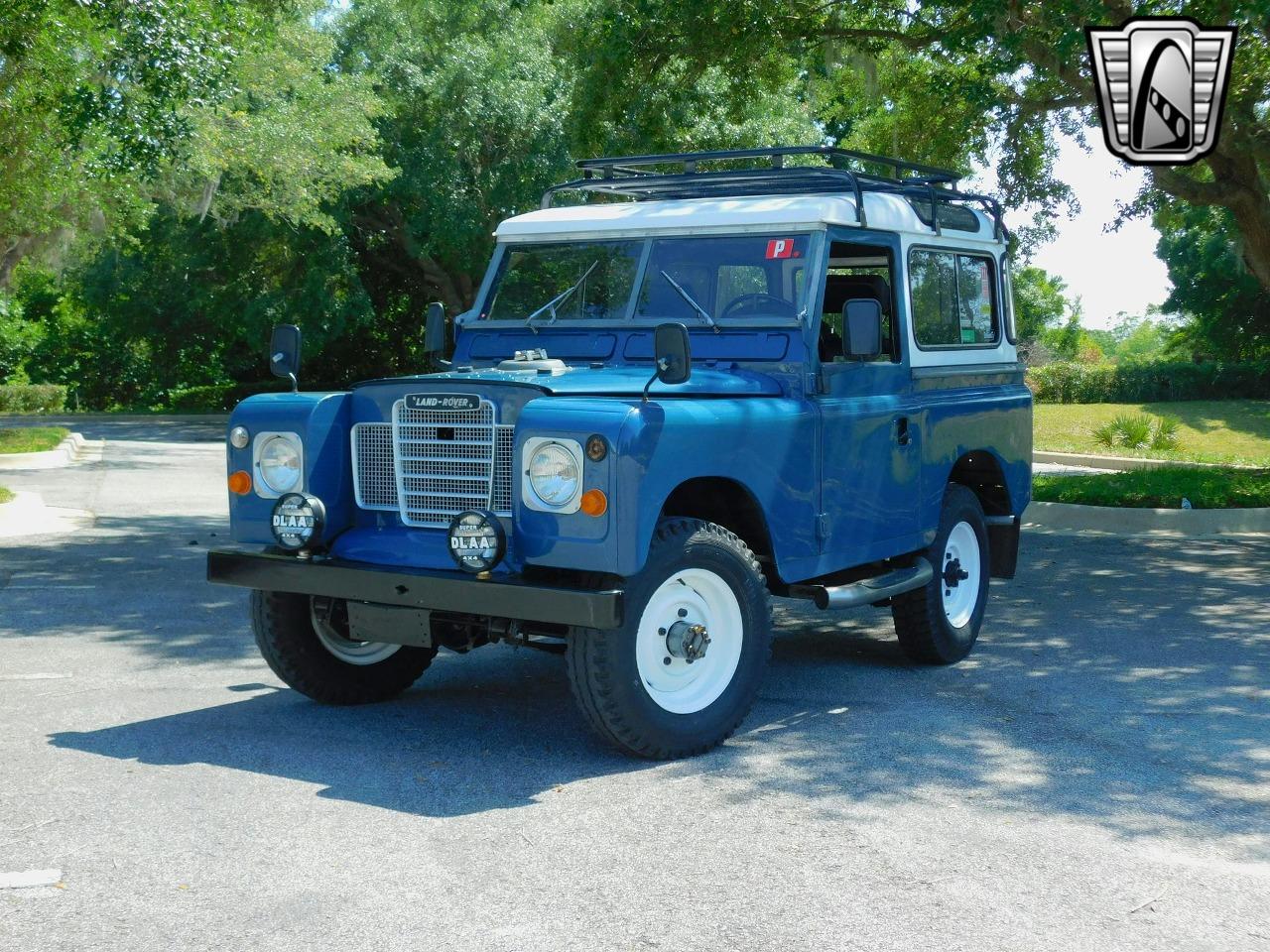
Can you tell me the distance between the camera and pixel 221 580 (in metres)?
6.59

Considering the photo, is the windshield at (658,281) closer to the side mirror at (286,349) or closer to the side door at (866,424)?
the side door at (866,424)

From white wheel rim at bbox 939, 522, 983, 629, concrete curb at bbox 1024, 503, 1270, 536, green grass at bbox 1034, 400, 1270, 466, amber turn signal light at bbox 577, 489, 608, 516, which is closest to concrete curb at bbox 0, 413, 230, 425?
green grass at bbox 1034, 400, 1270, 466

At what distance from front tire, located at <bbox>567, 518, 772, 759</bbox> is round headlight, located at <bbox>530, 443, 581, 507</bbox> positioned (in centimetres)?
44

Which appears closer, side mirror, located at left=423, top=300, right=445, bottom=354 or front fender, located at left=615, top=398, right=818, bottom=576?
front fender, located at left=615, top=398, right=818, bottom=576

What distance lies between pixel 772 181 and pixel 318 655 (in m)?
3.46

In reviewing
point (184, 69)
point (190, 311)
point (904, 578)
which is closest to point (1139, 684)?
point (904, 578)

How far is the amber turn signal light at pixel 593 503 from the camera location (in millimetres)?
5688

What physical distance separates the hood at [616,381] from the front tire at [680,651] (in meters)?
0.63

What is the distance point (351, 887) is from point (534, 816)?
92cm

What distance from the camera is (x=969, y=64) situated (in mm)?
18359

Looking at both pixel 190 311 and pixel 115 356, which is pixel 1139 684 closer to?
pixel 190 311

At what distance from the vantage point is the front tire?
19.1 feet

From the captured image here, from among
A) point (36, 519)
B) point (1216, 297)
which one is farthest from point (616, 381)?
point (1216, 297)

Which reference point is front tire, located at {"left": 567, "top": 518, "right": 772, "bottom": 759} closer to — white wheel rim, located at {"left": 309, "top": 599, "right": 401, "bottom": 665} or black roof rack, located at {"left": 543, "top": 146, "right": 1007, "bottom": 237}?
white wheel rim, located at {"left": 309, "top": 599, "right": 401, "bottom": 665}
